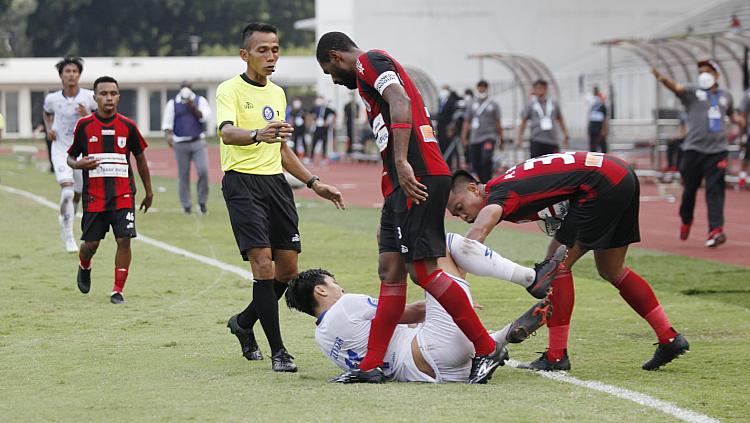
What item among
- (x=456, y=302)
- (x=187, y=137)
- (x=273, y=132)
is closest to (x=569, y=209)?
(x=456, y=302)

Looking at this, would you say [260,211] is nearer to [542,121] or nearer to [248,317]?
[248,317]

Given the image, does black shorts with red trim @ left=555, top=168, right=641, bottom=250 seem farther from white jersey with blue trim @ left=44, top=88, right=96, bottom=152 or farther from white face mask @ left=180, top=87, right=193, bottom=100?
white face mask @ left=180, top=87, right=193, bottom=100

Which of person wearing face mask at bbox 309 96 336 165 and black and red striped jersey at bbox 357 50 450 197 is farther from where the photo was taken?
person wearing face mask at bbox 309 96 336 165

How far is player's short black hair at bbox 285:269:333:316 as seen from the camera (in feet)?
25.5

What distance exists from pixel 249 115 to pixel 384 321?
173cm

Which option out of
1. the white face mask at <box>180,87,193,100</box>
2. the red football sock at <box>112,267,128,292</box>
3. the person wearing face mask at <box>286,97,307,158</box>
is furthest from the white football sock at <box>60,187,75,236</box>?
the person wearing face mask at <box>286,97,307,158</box>

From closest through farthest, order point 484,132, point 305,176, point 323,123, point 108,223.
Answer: point 305,176 < point 108,223 < point 484,132 < point 323,123

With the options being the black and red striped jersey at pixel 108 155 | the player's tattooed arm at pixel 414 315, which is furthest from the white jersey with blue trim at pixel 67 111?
the player's tattooed arm at pixel 414 315

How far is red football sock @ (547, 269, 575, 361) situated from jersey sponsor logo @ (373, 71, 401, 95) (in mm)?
1600

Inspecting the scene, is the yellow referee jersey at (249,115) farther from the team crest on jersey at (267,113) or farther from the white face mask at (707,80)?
the white face mask at (707,80)

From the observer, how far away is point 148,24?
91125mm

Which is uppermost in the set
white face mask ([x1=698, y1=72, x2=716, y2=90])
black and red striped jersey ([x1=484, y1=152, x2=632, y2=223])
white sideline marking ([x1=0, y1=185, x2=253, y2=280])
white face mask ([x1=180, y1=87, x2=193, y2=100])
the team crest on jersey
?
white face mask ([x1=698, y1=72, x2=716, y2=90])

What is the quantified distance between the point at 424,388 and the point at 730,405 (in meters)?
1.63

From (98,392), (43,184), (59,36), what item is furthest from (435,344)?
(59,36)
